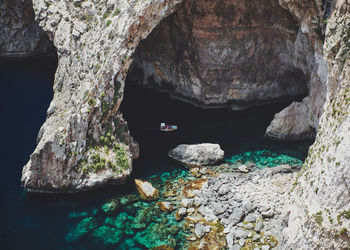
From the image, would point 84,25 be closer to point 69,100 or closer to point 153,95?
point 69,100

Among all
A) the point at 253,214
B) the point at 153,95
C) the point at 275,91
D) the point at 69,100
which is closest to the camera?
the point at 253,214

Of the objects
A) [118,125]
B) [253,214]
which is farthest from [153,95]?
[253,214]

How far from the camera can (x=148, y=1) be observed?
2503 centimetres

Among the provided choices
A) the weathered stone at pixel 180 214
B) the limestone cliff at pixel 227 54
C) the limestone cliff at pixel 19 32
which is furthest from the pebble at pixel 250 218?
the limestone cliff at pixel 19 32

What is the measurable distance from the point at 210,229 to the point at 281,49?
19.9m

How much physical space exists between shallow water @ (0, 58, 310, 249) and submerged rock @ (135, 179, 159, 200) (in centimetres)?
64

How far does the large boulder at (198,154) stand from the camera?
26.1m

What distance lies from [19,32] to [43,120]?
1877 centimetres

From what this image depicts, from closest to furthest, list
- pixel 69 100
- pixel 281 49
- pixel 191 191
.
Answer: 1. pixel 191 191
2. pixel 69 100
3. pixel 281 49

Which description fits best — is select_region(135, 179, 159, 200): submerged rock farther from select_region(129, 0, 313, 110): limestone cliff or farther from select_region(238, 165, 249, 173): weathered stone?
select_region(129, 0, 313, 110): limestone cliff

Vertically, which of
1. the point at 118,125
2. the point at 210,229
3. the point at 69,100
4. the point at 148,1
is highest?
the point at 148,1

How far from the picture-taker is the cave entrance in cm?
3006

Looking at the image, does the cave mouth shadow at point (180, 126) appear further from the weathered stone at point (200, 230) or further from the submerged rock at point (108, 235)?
the weathered stone at point (200, 230)

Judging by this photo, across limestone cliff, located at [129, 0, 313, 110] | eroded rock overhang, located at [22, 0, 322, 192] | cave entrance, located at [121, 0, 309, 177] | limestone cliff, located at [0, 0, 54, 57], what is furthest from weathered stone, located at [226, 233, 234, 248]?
limestone cliff, located at [0, 0, 54, 57]
